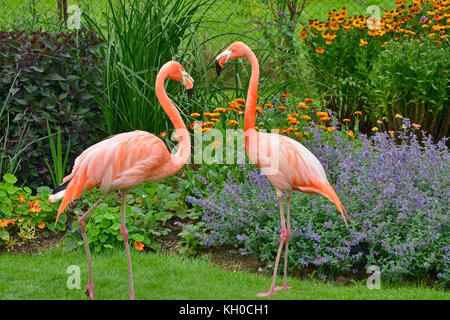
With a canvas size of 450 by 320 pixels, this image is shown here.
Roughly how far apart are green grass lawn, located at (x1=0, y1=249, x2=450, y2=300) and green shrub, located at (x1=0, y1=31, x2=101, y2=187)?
1240 millimetres

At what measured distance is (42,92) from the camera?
19.0 feet

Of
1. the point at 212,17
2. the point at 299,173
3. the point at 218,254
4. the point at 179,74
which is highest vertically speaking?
the point at 212,17

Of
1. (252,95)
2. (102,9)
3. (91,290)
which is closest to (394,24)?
(252,95)

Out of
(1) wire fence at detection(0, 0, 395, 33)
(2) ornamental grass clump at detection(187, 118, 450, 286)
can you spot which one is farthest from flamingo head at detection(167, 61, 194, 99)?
(1) wire fence at detection(0, 0, 395, 33)

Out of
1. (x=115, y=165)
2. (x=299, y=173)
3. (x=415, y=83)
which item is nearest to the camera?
(x=115, y=165)

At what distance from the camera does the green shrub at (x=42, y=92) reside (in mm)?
5727

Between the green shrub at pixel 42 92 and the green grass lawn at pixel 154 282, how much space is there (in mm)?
1240

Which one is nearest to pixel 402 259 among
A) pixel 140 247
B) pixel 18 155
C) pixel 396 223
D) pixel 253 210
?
pixel 396 223

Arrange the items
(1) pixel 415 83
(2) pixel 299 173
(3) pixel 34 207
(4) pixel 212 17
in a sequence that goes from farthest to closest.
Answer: (4) pixel 212 17
(1) pixel 415 83
(3) pixel 34 207
(2) pixel 299 173

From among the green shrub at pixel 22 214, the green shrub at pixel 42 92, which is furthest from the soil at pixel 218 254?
the green shrub at pixel 42 92

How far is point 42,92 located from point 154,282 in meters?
2.40

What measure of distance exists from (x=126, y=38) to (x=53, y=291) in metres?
2.92

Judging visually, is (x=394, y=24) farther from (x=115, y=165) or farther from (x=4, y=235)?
(x=4, y=235)

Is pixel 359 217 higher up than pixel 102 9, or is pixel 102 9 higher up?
pixel 102 9
